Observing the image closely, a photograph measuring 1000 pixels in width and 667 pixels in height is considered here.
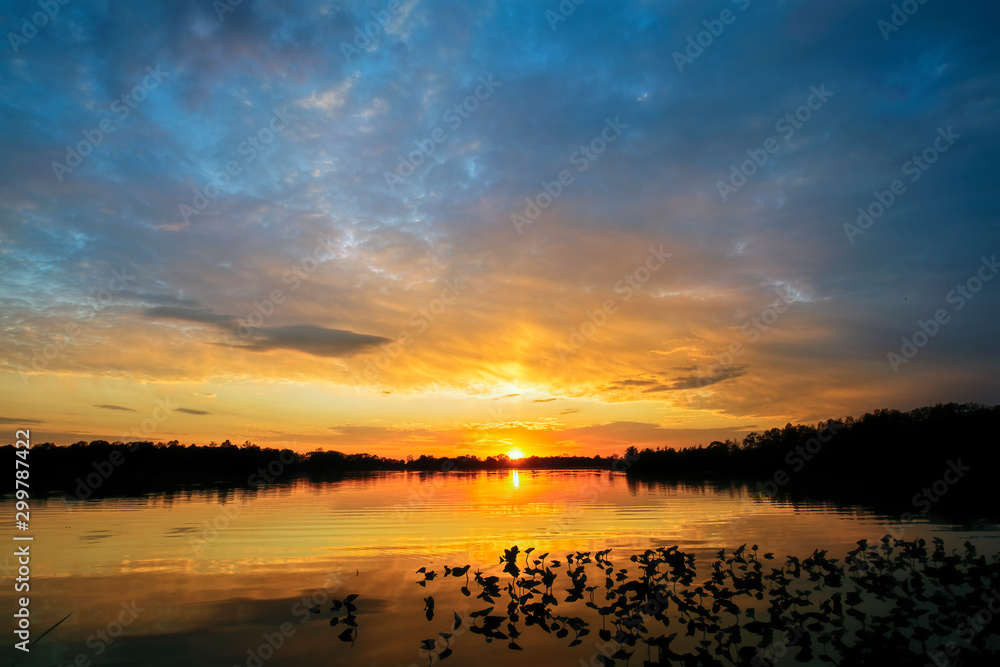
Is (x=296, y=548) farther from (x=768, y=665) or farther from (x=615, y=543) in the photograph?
(x=768, y=665)

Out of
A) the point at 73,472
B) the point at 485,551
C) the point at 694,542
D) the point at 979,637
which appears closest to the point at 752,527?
the point at 694,542

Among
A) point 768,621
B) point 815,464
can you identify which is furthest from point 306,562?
point 815,464

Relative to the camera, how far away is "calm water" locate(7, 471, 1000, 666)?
11.5m

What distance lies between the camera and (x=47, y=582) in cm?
1741

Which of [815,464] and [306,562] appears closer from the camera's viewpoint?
[306,562]

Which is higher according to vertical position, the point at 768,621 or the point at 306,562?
the point at 768,621

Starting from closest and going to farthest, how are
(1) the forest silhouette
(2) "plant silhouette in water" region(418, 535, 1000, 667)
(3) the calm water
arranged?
(2) "plant silhouette in water" region(418, 535, 1000, 667)
(3) the calm water
(1) the forest silhouette

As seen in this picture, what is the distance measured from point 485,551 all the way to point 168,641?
13148mm

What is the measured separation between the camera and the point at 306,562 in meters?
20.8

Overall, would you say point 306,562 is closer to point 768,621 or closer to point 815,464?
point 768,621

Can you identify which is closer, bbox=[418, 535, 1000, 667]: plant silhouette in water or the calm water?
bbox=[418, 535, 1000, 667]: plant silhouette in water

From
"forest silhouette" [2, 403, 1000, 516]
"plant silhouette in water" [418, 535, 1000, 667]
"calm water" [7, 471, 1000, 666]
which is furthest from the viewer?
"forest silhouette" [2, 403, 1000, 516]

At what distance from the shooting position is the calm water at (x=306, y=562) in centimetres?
1148

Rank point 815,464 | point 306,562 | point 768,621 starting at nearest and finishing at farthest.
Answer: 1. point 768,621
2. point 306,562
3. point 815,464
